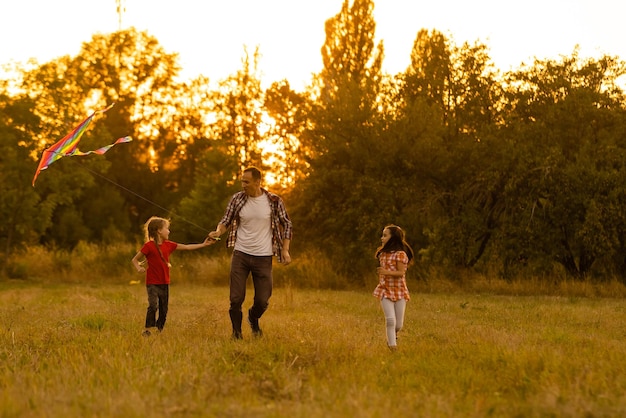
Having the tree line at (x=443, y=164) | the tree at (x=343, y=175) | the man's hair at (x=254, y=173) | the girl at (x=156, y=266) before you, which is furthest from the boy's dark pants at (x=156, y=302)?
the tree at (x=343, y=175)

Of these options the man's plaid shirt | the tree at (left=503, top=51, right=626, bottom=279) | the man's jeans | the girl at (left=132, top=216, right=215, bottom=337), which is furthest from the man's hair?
the tree at (left=503, top=51, right=626, bottom=279)

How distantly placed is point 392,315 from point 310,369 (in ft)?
7.90

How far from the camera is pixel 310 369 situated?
7488 mm

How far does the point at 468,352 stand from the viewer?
8.73 meters

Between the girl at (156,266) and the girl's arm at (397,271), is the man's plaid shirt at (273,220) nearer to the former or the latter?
the girl at (156,266)

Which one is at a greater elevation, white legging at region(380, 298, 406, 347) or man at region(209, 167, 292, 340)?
man at region(209, 167, 292, 340)

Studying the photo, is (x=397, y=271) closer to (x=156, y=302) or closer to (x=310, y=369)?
(x=310, y=369)

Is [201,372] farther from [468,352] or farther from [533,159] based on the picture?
[533,159]

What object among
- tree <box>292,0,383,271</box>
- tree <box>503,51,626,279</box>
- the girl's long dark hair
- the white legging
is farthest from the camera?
tree <box>292,0,383,271</box>

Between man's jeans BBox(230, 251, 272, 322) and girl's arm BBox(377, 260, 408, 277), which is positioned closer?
girl's arm BBox(377, 260, 408, 277)

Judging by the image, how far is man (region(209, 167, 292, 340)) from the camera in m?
10.2

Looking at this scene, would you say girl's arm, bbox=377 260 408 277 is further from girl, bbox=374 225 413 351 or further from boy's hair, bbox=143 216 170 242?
boy's hair, bbox=143 216 170 242

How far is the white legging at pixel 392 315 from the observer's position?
9.61m

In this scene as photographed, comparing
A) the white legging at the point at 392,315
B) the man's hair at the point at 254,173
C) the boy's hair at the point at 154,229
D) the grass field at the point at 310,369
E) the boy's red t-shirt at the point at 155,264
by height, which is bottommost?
the grass field at the point at 310,369
